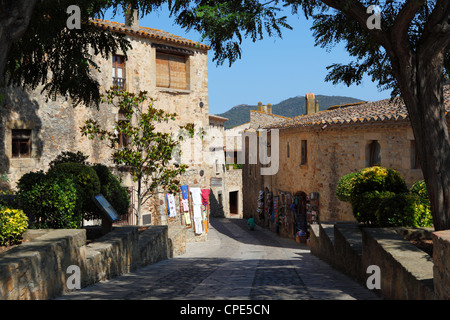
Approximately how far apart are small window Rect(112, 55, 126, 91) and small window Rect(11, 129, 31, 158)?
494cm

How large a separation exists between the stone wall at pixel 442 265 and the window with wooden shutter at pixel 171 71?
19.4 meters

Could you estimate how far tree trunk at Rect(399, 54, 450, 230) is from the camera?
682cm

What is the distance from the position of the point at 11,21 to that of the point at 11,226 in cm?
313

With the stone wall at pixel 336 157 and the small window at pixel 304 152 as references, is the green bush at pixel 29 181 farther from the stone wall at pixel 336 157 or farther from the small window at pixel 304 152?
the small window at pixel 304 152

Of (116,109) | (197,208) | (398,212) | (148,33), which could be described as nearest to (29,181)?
(398,212)

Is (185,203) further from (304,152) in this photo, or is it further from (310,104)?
(310,104)

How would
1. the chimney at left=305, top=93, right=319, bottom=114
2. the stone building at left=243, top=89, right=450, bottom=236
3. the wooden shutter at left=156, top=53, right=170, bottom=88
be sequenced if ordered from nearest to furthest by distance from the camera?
1. the stone building at left=243, top=89, right=450, bottom=236
2. the wooden shutter at left=156, top=53, right=170, bottom=88
3. the chimney at left=305, top=93, right=319, bottom=114

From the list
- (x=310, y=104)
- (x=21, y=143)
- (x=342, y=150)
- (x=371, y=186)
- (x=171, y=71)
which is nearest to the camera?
(x=371, y=186)

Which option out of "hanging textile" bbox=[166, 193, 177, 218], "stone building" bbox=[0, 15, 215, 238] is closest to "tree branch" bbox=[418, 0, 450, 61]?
"stone building" bbox=[0, 15, 215, 238]

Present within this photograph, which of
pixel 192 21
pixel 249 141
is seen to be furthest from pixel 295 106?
pixel 192 21

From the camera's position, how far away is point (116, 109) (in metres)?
21.0

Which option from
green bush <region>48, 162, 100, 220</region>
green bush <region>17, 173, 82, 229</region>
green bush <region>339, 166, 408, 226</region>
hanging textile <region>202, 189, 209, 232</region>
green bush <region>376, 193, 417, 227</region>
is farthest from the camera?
hanging textile <region>202, 189, 209, 232</region>

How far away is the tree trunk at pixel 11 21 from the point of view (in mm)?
5659

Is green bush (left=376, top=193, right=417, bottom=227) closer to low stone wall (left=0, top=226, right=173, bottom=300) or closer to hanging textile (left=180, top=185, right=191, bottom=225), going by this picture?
low stone wall (left=0, top=226, right=173, bottom=300)
